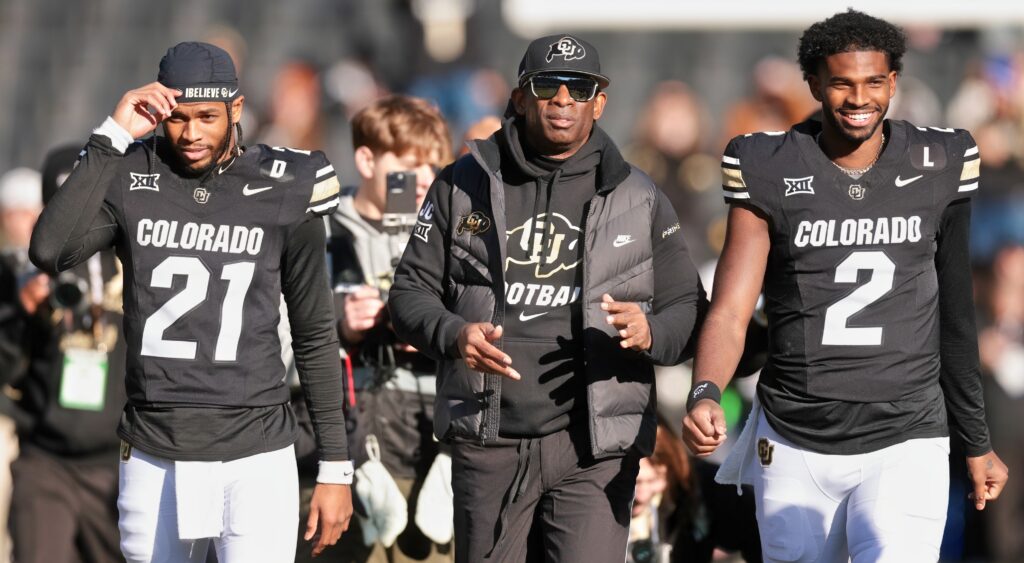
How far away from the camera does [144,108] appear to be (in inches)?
176

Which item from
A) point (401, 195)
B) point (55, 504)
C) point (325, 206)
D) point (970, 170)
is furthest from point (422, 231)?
point (55, 504)

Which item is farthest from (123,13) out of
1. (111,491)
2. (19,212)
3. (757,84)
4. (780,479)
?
(780,479)

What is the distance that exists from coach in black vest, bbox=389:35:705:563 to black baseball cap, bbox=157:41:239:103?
776 mm

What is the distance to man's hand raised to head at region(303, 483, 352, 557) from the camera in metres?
Result: 4.74

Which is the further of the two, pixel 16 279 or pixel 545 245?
pixel 16 279

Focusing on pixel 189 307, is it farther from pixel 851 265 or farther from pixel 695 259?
pixel 695 259

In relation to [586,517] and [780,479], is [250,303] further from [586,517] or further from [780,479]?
[780,479]

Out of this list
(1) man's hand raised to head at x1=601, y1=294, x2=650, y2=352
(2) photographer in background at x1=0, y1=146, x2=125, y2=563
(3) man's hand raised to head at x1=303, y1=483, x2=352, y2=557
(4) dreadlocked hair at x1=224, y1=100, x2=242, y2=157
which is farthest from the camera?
(2) photographer in background at x1=0, y1=146, x2=125, y2=563

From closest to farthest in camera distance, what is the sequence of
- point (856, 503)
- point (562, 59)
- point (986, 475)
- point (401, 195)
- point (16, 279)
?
1. point (856, 503)
2. point (562, 59)
3. point (986, 475)
4. point (401, 195)
5. point (16, 279)

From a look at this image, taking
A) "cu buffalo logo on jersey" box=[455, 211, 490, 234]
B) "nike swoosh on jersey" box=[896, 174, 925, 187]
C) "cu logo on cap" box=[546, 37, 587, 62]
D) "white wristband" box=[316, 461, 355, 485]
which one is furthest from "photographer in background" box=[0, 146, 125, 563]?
"nike swoosh on jersey" box=[896, 174, 925, 187]

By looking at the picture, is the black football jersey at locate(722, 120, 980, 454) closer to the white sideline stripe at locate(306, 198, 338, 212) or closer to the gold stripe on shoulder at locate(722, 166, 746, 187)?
the gold stripe on shoulder at locate(722, 166, 746, 187)

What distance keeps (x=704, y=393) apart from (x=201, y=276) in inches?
58.7

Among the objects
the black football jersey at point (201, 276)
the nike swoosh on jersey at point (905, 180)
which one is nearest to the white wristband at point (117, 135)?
the black football jersey at point (201, 276)

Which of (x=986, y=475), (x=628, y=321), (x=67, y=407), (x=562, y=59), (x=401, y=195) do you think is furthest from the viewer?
(x=67, y=407)
